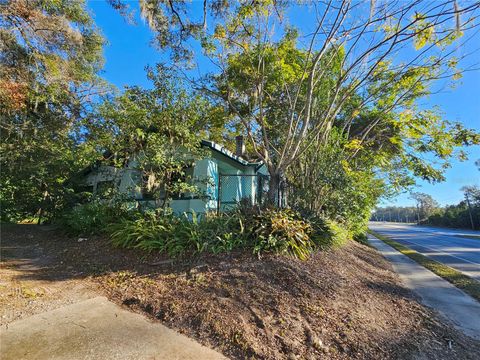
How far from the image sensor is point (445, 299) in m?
5.56

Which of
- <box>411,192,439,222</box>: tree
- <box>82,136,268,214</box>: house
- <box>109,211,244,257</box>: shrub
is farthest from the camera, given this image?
<box>411,192,439,222</box>: tree

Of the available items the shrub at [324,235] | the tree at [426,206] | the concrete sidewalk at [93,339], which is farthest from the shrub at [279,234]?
the tree at [426,206]

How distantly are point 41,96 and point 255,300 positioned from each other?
10328mm

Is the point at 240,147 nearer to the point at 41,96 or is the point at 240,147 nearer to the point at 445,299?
the point at 41,96

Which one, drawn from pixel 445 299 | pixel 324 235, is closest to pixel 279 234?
pixel 324 235

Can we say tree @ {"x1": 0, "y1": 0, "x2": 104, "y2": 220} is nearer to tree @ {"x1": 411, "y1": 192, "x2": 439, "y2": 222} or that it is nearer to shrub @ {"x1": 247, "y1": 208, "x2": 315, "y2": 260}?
shrub @ {"x1": 247, "y1": 208, "x2": 315, "y2": 260}

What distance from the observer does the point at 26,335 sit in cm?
295

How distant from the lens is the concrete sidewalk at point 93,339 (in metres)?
2.69

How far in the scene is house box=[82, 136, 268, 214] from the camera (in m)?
8.20

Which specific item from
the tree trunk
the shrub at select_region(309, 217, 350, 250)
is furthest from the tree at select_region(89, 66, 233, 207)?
the shrub at select_region(309, 217, 350, 250)

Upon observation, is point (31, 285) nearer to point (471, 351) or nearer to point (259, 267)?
point (259, 267)

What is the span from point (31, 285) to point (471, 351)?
6.20 metres

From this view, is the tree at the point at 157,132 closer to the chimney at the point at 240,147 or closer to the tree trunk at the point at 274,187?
the tree trunk at the point at 274,187

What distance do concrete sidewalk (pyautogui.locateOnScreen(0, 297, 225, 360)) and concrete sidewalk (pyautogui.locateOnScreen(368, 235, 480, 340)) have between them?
3989 mm
